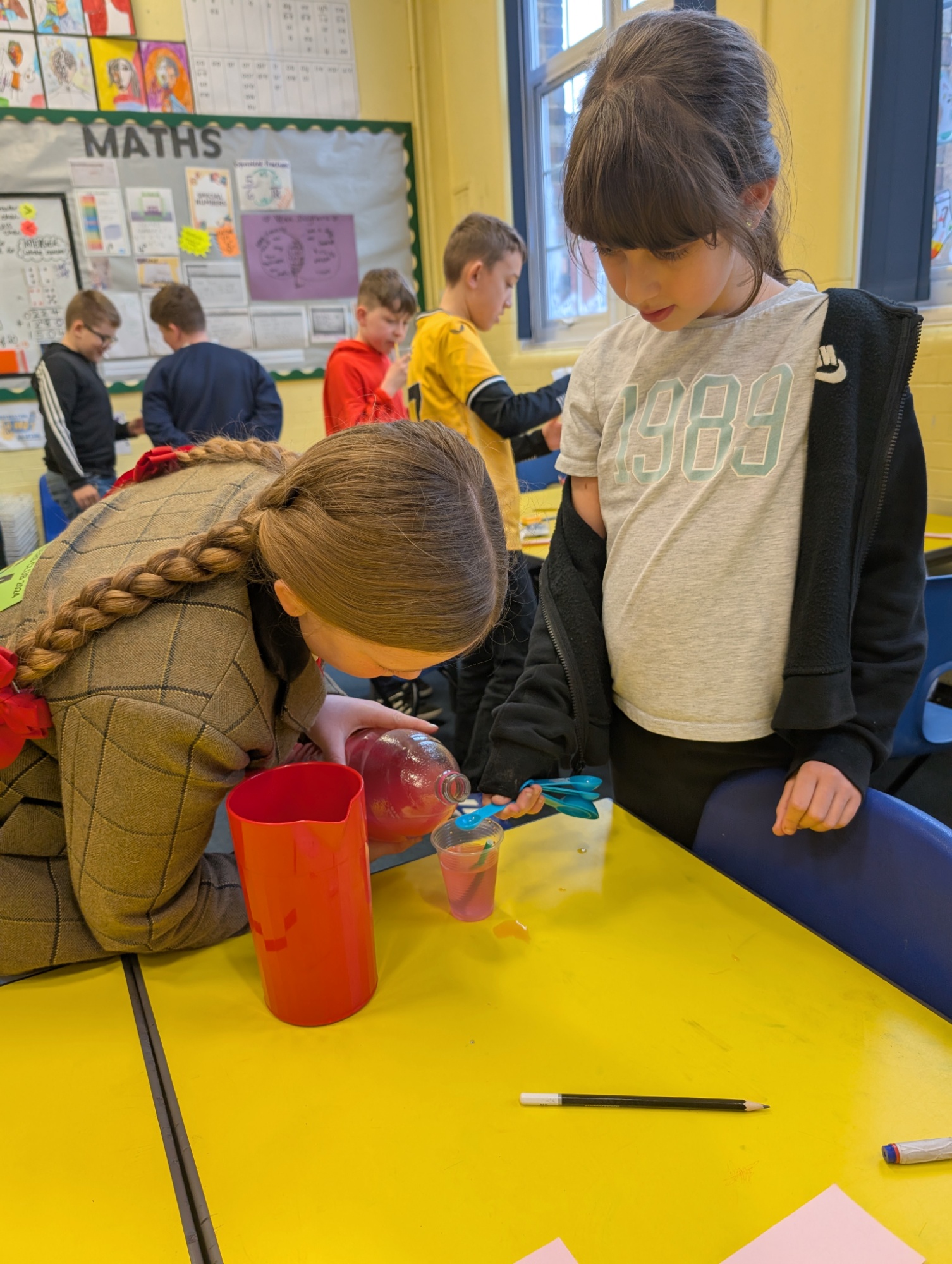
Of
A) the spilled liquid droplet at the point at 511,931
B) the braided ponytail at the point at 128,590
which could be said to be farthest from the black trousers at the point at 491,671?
the braided ponytail at the point at 128,590

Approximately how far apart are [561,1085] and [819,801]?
1.18 ft

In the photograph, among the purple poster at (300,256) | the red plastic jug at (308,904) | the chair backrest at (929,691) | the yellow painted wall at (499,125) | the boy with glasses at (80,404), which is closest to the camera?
the red plastic jug at (308,904)

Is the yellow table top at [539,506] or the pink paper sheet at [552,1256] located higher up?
the pink paper sheet at [552,1256]

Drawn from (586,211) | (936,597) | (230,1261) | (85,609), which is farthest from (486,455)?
(230,1261)

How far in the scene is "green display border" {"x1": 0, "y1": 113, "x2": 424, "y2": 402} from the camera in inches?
149

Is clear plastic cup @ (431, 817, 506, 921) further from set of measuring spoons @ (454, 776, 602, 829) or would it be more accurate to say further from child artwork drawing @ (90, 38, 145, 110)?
child artwork drawing @ (90, 38, 145, 110)

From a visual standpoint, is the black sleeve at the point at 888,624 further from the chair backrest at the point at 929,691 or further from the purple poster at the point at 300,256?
the purple poster at the point at 300,256

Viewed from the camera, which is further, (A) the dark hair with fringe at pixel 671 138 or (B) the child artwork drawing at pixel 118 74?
(B) the child artwork drawing at pixel 118 74

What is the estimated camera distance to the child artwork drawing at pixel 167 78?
3.87m

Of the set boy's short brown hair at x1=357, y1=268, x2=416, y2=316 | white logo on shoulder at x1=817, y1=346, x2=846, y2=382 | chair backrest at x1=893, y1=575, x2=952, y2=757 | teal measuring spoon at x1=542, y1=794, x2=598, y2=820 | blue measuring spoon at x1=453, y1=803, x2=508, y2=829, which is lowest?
chair backrest at x1=893, y1=575, x2=952, y2=757

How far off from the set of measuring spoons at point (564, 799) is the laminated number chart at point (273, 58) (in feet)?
14.1

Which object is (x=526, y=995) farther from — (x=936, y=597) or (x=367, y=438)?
(x=936, y=597)

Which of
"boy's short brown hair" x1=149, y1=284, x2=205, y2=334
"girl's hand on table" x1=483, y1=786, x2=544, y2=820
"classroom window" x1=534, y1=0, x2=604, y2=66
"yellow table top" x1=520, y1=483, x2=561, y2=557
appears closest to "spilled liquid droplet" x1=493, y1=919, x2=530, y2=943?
"girl's hand on table" x1=483, y1=786, x2=544, y2=820

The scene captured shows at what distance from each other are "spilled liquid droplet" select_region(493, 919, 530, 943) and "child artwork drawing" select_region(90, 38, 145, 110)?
14.4 ft
